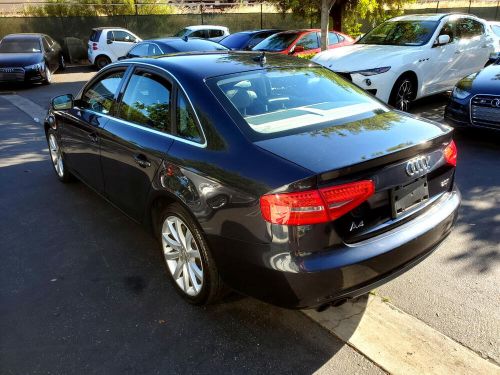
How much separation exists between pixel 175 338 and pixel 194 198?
2.80 ft

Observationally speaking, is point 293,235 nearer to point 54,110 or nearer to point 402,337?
point 402,337

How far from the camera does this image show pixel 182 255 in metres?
2.99

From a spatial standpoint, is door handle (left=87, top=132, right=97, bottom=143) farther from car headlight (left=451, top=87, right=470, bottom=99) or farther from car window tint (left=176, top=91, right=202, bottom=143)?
car headlight (left=451, top=87, right=470, bottom=99)

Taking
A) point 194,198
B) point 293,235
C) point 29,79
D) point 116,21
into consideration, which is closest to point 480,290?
point 293,235

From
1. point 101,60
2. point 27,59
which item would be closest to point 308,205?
point 27,59

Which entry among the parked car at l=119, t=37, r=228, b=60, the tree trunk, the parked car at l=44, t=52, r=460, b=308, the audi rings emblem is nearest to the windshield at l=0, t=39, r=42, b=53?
the parked car at l=119, t=37, r=228, b=60

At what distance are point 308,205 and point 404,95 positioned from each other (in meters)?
6.06

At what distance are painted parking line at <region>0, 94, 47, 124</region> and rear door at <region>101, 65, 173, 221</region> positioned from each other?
19.5 ft

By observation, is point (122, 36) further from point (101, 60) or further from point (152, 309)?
point (152, 309)

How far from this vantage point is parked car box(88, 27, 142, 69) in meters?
16.7

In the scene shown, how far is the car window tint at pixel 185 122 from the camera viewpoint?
2801 mm

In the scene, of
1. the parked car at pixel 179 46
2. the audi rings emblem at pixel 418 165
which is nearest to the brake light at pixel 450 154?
the audi rings emblem at pixel 418 165

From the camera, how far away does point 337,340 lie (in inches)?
103

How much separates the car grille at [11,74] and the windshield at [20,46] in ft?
5.07
